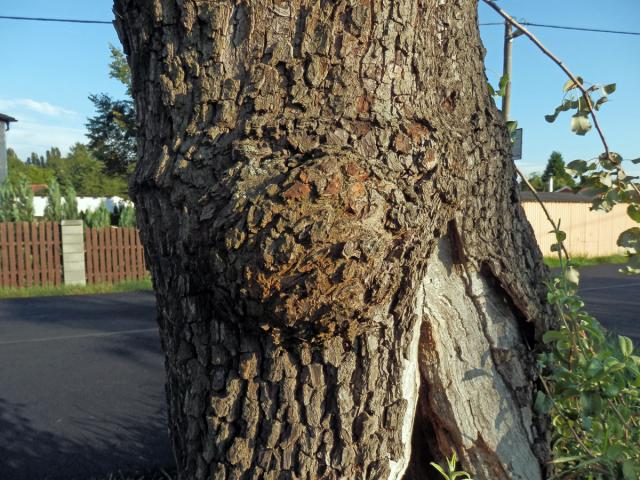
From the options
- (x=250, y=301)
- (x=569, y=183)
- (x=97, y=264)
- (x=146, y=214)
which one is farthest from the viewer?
(x=97, y=264)

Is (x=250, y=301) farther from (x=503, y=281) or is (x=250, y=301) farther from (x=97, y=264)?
(x=97, y=264)

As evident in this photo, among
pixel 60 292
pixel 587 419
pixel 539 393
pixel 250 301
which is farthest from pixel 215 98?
pixel 60 292

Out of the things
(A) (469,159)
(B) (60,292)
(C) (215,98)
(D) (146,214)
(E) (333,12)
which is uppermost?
(E) (333,12)

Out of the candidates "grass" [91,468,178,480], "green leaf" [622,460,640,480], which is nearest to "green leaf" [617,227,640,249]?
"green leaf" [622,460,640,480]

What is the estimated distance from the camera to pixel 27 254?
13.2m

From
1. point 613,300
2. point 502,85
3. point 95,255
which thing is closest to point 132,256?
point 95,255

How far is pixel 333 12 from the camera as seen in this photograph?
150cm

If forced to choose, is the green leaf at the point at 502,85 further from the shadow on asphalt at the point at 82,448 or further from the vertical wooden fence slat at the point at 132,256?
the vertical wooden fence slat at the point at 132,256

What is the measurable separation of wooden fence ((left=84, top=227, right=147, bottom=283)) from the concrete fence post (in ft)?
0.84

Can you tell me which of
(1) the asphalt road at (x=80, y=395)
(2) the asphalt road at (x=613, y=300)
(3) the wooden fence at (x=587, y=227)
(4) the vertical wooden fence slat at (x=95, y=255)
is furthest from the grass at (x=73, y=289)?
(3) the wooden fence at (x=587, y=227)

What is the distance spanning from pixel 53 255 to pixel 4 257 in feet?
3.30

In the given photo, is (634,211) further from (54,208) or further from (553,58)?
(54,208)

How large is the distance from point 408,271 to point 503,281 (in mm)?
583

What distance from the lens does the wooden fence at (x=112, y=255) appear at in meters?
13.9
